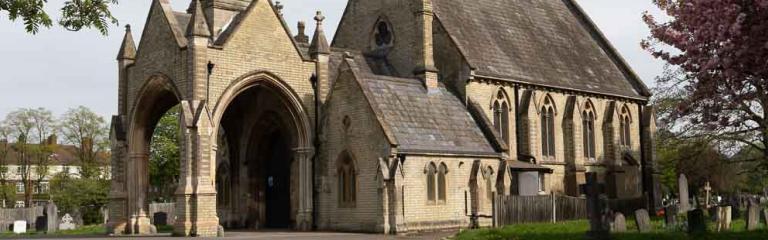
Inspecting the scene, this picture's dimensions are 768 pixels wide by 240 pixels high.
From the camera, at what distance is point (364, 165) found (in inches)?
1178

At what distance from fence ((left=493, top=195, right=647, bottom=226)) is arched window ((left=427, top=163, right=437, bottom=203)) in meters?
2.41

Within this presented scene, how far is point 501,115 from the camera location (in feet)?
121

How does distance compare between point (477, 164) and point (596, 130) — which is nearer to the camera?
point (477, 164)

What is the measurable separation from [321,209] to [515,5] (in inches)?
710

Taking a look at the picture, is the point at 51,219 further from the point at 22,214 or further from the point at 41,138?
the point at 41,138

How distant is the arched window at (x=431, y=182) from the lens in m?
30.4

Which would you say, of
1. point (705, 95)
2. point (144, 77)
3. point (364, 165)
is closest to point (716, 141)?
point (364, 165)

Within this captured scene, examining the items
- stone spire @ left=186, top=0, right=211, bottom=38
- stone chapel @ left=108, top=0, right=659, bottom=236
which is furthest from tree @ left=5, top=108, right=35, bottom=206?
stone spire @ left=186, top=0, right=211, bottom=38

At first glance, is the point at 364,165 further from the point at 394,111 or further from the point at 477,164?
the point at 477,164

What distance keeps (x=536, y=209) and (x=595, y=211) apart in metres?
10.2

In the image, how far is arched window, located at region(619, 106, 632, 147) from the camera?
43656mm

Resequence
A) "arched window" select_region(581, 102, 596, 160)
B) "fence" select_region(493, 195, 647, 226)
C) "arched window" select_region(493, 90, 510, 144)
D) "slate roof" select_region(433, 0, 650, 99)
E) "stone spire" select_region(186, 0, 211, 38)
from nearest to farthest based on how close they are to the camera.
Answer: "stone spire" select_region(186, 0, 211, 38) < "fence" select_region(493, 195, 647, 226) < "arched window" select_region(493, 90, 510, 144) < "slate roof" select_region(433, 0, 650, 99) < "arched window" select_region(581, 102, 596, 160)

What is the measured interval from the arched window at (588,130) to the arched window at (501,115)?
18.6 ft

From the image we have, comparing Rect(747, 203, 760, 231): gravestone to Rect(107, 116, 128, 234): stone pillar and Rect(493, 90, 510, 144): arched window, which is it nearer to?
Rect(493, 90, 510, 144): arched window
